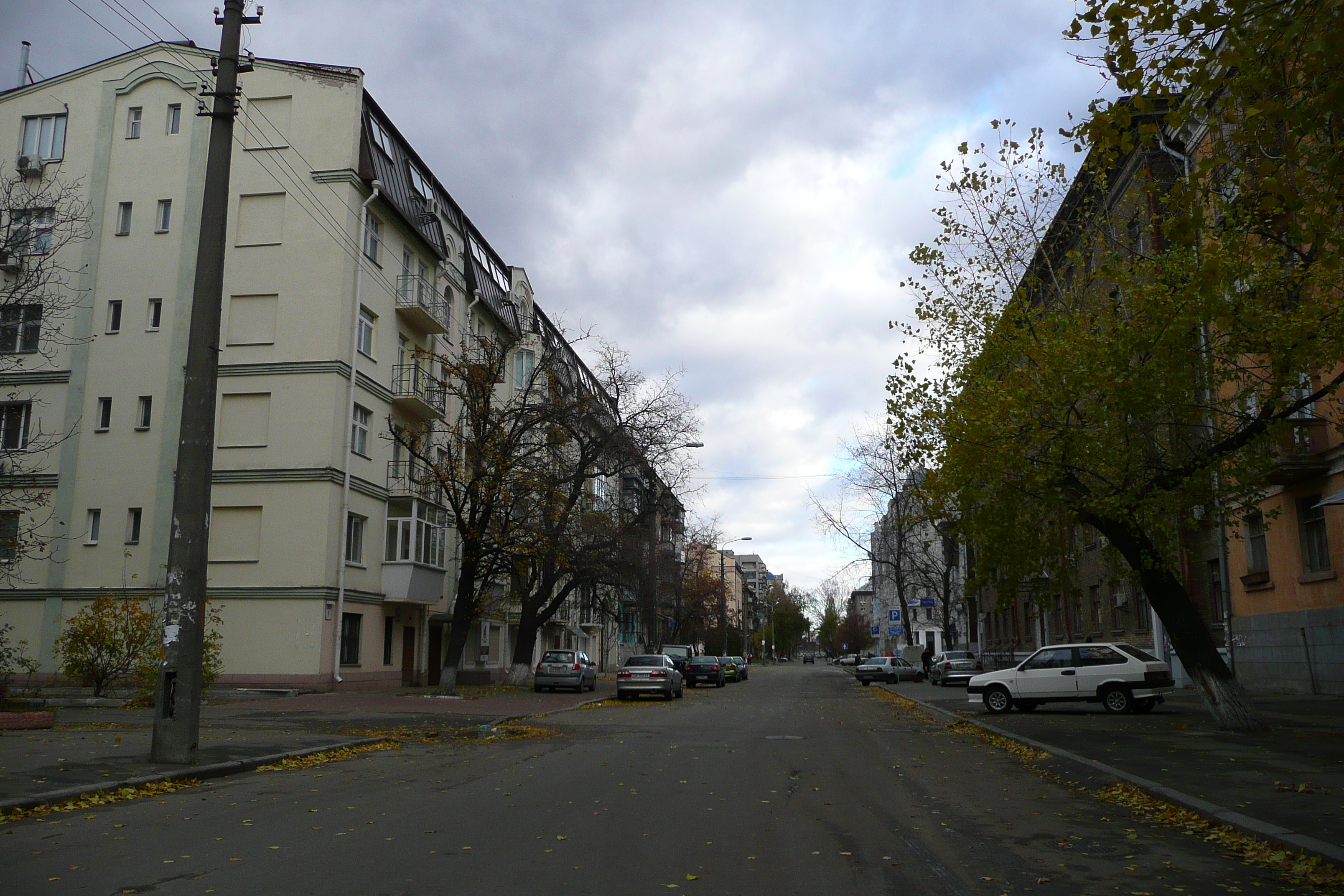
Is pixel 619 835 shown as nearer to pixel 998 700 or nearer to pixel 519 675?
pixel 998 700

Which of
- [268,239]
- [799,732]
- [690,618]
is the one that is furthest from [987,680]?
[690,618]

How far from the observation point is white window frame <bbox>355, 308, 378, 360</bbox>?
3369 centimetres

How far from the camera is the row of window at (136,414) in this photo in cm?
3247

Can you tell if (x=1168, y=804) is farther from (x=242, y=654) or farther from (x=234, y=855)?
(x=242, y=654)

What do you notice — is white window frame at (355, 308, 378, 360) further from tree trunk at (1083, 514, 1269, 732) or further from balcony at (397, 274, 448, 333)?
tree trunk at (1083, 514, 1269, 732)

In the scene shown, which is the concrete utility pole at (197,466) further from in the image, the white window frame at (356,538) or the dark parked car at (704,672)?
the dark parked car at (704,672)

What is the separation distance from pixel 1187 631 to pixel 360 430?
25621 millimetres

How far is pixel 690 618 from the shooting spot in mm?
73312

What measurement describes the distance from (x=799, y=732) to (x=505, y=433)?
16369 millimetres

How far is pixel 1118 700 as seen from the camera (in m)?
21.8

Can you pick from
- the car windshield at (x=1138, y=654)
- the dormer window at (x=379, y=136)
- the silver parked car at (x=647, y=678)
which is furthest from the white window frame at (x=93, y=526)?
the car windshield at (x=1138, y=654)

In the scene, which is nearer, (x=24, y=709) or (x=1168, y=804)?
(x=1168, y=804)

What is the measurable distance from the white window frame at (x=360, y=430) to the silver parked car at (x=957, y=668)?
24.5m

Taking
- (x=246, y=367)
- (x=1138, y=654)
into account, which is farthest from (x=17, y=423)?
(x=1138, y=654)
